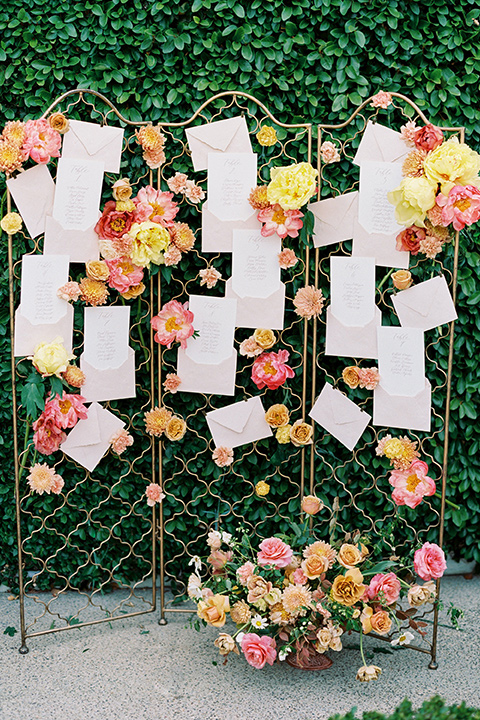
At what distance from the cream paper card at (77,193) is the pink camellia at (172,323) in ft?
1.29

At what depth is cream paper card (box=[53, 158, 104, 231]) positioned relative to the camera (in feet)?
7.57

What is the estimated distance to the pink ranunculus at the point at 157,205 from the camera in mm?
2342

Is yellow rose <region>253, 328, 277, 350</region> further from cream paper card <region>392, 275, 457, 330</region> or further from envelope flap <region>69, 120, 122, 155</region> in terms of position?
envelope flap <region>69, 120, 122, 155</region>

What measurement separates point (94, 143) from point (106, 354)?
2.40 ft

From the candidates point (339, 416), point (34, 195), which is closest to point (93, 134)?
point (34, 195)

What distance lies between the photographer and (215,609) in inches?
88.7

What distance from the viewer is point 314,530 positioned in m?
2.78

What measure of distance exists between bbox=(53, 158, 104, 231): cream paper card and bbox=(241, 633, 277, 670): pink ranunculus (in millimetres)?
1479

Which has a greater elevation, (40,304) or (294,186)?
Answer: (294,186)

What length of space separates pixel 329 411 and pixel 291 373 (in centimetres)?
20

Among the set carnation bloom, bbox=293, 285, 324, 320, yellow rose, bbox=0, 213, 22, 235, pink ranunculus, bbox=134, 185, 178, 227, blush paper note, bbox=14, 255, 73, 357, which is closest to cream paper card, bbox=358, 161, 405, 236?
carnation bloom, bbox=293, 285, 324, 320

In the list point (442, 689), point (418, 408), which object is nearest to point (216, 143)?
point (418, 408)

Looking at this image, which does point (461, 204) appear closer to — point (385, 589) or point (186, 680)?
point (385, 589)

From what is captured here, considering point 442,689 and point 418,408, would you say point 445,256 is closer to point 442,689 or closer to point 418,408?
point 418,408
